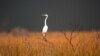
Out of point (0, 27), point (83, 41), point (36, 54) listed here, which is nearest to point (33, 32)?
point (36, 54)

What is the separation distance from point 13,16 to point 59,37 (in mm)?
553

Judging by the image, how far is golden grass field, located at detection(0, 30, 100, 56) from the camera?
6.46 ft

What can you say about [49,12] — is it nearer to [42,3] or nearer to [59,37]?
[42,3]

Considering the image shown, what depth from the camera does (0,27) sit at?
1.99 meters

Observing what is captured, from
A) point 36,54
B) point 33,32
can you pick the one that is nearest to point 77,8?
point 33,32

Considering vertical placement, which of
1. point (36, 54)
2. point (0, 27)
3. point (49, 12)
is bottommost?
point (36, 54)

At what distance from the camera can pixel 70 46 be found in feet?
6.50

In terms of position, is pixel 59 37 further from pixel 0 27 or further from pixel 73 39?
pixel 0 27

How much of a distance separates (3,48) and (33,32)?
37 centimetres

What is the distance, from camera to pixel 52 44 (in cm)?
197

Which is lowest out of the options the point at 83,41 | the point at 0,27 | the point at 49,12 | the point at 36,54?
the point at 36,54

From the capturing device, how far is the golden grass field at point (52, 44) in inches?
77.5

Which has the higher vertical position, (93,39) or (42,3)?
(42,3)

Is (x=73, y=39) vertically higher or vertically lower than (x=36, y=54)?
higher
